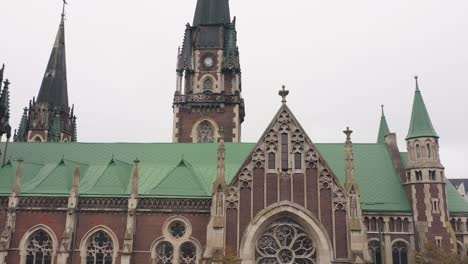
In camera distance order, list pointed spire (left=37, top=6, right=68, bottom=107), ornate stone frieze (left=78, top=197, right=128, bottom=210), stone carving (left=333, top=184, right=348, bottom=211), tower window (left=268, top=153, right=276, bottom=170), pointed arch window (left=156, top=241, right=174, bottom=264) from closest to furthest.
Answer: stone carving (left=333, top=184, right=348, bottom=211)
tower window (left=268, top=153, right=276, bottom=170)
pointed arch window (left=156, top=241, right=174, bottom=264)
ornate stone frieze (left=78, top=197, right=128, bottom=210)
pointed spire (left=37, top=6, right=68, bottom=107)

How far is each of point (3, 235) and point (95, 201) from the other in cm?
786

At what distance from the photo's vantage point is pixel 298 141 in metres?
38.3

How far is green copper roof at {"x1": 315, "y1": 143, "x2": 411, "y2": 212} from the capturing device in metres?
43.6

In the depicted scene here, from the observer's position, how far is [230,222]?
3659 cm

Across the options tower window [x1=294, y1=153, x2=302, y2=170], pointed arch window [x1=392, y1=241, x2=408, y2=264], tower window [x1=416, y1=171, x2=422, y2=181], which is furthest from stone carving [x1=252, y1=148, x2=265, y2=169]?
tower window [x1=416, y1=171, x2=422, y2=181]

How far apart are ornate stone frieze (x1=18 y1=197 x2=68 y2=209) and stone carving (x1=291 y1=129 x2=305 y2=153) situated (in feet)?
66.2

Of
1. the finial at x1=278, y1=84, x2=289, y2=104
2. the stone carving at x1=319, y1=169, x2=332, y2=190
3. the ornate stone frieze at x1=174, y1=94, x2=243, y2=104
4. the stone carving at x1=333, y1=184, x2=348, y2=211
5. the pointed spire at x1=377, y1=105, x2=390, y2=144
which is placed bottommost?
the stone carving at x1=333, y1=184, x2=348, y2=211

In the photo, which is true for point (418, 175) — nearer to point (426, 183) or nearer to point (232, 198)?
point (426, 183)

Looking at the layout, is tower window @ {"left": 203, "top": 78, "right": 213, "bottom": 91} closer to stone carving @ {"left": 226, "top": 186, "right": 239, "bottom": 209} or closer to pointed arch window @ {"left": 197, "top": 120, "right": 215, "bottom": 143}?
pointed arch window @ {"left": 197, "top": 120, "right": 215, "bottom": 143}

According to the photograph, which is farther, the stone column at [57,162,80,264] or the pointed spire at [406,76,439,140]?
the pointed spire at [406,76,439,140]

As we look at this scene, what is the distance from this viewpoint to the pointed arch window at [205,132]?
61031 millimetres

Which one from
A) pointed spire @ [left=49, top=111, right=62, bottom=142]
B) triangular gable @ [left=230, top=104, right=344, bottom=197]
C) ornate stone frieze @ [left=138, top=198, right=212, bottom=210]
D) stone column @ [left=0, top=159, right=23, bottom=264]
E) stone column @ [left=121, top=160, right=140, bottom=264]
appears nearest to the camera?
triangular gable @ [left=230, top=104, right=344, bottom=197]

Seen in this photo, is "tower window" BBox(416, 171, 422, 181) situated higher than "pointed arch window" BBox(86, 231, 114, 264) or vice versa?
"tower window" BBox(416, 171, 422, 181)

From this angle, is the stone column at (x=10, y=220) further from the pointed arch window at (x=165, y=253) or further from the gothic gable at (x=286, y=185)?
the gothic gable at (x=286, y=185)
